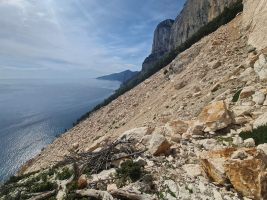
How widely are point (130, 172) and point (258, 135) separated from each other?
17.1 feet

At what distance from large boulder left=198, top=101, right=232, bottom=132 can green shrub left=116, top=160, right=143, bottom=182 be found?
13.7 feet

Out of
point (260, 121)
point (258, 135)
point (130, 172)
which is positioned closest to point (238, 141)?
point (258, 135)

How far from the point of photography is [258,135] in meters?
11.3

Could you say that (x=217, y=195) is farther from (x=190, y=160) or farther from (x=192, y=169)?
(x=190, y=160)

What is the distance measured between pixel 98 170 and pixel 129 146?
2.02 metres

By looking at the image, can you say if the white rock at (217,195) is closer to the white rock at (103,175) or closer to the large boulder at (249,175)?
the large boulder at (249,175)

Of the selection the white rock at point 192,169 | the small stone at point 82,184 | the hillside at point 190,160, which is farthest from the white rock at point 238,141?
the small stone at point 82,184

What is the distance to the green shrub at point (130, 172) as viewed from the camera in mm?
9793

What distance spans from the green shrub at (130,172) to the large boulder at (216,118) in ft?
13.7

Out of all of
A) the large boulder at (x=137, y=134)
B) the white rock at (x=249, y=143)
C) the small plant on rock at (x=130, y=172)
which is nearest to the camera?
the small plant on rock at (x=130, y=172)

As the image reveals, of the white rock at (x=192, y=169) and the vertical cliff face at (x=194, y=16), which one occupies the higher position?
the vertical cliff face at (x=194, y=16)

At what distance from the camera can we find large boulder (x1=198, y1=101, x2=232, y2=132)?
41.9 feet

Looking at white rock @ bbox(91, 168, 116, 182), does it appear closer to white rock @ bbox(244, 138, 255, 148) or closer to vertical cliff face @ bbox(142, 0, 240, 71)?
white rock @ bbox(244, 138, 255, 148)

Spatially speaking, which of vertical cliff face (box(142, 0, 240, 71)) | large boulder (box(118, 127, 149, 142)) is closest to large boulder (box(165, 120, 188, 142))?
large boulder (box(118, 127, 149, 142))
